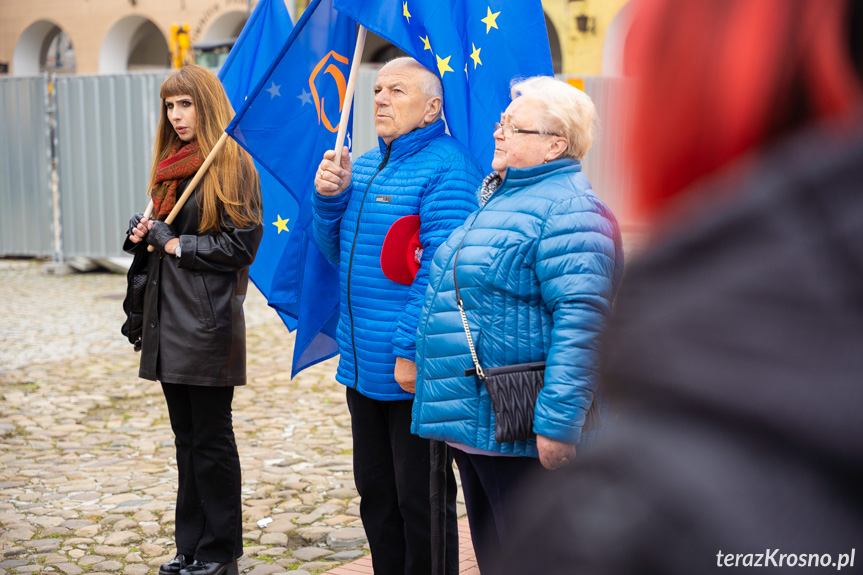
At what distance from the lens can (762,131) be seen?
0.66 meters

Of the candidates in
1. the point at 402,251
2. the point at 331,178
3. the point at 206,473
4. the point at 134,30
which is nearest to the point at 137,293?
the point at 206,473

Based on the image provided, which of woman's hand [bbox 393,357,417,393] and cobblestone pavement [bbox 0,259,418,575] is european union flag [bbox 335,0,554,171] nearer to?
woman's hand [bbox 393,357,417,393]

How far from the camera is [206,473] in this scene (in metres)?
3.76

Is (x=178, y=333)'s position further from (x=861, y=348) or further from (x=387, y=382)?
(x=861, y=348)

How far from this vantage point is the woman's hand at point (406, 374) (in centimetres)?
309

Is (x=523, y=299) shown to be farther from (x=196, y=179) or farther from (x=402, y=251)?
(x=196, y=179)

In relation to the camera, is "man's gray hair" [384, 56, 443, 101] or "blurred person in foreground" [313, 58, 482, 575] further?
"man's gray hair" [384, 56, 443, 101]

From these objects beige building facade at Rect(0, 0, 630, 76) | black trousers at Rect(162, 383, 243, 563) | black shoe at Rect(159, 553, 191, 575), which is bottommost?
black shoe at Rect(159, 553, 191, 575)

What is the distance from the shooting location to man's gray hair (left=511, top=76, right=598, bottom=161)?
2.78 meters

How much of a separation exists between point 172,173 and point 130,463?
95.9 inches

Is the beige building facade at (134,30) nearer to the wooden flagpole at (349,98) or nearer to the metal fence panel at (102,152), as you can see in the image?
the metal fence panel at (102,152)

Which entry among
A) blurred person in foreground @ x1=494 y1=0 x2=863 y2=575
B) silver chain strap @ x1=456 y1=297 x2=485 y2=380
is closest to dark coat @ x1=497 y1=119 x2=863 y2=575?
blurred person in foreground @ x1=494 y1=0 x2=863 y2=575

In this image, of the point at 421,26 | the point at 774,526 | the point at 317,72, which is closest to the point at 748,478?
the point at 774,526

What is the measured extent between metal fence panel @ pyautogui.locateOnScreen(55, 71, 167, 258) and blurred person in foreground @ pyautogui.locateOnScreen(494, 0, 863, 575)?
13.5m
